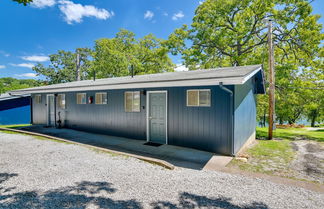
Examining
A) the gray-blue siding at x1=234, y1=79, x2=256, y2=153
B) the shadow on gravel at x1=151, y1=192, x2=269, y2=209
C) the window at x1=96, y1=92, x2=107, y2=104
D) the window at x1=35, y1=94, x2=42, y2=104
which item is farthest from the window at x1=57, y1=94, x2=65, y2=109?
the shadow on gravel at x1=151, y1=192, x2=269, y2=209

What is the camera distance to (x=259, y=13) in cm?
1404

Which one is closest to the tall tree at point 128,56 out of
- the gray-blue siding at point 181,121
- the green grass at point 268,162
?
the gray-blue siding at point 181,121

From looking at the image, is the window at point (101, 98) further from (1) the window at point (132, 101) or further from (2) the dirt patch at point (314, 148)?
(2) the dirt patch at point (314, 148)

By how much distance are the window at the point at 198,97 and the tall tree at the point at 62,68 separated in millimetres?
25302

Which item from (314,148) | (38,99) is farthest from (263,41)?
(38,99)

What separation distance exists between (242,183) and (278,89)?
37.3 feet

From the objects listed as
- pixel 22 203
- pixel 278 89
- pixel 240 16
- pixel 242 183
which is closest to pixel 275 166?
pixel 242 183

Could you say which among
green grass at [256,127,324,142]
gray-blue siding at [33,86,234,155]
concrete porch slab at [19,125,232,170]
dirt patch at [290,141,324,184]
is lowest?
green grass at [256,127,324,142]

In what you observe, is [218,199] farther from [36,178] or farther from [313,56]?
[313,56]

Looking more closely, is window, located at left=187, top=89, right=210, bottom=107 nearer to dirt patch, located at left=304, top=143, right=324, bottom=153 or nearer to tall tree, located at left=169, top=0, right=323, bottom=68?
dirt patch, located at left=304, top=143, right=324, bottom=153

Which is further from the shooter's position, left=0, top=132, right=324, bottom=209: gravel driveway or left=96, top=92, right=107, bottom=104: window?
left=96, top=92, right=107, bottom=104: window

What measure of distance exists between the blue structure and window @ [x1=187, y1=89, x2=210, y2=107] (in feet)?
48.6

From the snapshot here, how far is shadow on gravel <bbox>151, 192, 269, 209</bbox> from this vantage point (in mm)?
2555

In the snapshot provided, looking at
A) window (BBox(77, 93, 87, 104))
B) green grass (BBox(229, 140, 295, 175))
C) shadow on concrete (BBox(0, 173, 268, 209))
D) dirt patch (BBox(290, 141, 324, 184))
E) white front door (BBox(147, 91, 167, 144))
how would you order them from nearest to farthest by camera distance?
1. shadow on concrete (BBox(0, 173, 268, 209))
2. dirt patch (BBox(290, 141, 324, 184))
3. green grass (BBox(229, 140, 295, 175))
4. white front door (BBox(147, 91, 167, 144))
5. window (BBox(77, 93, 87, 104))
